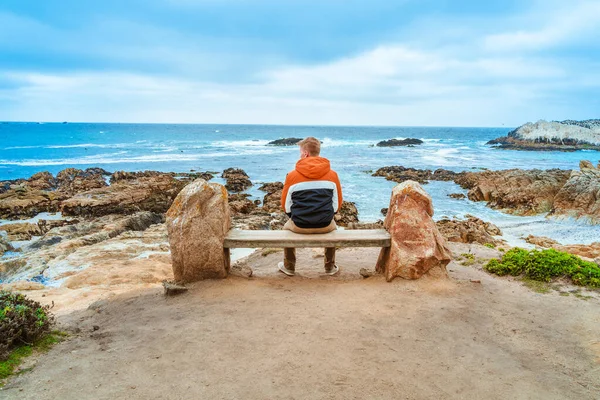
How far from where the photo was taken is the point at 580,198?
14266 millimetres

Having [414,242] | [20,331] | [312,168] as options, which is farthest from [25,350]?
[414,242]

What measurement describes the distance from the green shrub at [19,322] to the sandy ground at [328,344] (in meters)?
0.32

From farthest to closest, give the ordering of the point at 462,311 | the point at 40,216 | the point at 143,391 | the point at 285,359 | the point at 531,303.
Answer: the point at 40,216, the point at 531,303, the point at 462,311, the point at 285,359, the point at 143,391

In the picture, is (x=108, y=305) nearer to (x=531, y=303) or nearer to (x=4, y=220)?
(x=531, y=303)

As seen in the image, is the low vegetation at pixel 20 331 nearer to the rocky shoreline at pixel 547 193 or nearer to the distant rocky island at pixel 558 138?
the rocky shoreline at pixel 547 193

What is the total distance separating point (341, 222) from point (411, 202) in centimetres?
778

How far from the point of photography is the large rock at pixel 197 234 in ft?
18.1

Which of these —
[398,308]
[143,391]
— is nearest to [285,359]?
[143,391]

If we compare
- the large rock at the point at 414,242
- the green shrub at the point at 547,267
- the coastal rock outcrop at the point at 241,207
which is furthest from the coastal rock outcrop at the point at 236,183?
the green shrub at the point at 547,267

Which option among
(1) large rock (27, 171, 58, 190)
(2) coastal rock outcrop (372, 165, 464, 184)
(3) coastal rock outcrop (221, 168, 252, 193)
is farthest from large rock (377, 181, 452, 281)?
(1) large rock (27, 171, 58, 190)

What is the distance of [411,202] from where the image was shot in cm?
570

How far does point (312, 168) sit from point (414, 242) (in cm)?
176

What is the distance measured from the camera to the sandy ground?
3.33m

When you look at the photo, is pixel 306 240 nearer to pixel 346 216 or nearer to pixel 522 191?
pixel 346 216
